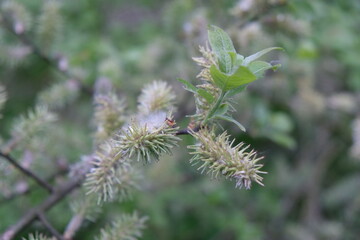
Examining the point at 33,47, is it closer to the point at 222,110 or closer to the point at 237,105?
the point at 237,105

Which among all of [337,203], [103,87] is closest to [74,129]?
[103,87]

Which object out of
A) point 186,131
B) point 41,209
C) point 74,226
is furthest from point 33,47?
point 186,131

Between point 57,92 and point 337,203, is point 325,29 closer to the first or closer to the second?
point 337,203

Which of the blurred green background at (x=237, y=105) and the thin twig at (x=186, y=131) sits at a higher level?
the blurred green background at (x=237, y=105)

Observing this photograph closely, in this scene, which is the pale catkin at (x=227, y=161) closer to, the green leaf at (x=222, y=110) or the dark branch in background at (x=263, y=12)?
the green leaf at (x=222, y=110)

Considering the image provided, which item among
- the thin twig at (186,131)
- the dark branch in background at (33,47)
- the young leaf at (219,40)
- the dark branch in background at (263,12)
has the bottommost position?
the thin twig at (186,131)

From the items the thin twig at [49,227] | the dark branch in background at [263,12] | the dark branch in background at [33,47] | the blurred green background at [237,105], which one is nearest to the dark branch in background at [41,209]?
the thin twig at [49,227]
